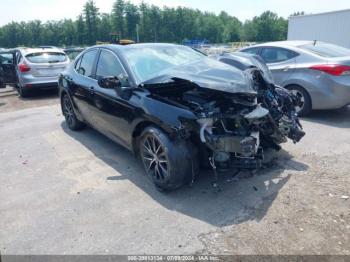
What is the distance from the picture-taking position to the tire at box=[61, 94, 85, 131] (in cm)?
632

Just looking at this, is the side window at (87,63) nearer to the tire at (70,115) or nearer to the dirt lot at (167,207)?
the tire at (70,115)

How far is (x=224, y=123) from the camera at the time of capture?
356cm

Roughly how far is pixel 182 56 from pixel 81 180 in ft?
7.90

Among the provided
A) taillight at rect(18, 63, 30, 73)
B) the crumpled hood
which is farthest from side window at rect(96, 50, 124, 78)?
taillight at rect(18, 63, 30, 73)

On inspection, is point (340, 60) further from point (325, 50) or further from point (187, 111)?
point (187, 111)

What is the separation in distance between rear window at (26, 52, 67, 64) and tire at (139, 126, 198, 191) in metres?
8.10

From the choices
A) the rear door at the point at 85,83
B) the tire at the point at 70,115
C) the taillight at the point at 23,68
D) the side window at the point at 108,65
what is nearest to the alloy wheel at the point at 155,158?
the side window at the point at 108,65

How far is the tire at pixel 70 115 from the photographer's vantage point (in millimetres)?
6317

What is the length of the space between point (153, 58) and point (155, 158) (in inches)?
62.2

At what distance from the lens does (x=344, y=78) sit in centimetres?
611

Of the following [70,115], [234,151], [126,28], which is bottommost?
[70,115]

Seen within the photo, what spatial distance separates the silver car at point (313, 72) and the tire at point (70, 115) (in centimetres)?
435

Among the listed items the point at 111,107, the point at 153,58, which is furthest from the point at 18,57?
the point at 153,58

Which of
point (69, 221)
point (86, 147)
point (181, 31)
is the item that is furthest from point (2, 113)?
point (181, 31)
